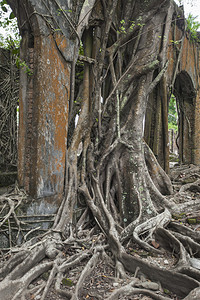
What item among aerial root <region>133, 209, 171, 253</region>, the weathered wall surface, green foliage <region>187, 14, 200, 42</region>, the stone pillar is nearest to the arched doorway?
green foliage <region>187, 14, 200, 42</region>

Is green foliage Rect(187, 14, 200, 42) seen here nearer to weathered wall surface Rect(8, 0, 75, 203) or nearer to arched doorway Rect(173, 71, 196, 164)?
arched doorway Rect(173, 71, 196, 164)

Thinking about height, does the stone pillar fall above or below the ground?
above

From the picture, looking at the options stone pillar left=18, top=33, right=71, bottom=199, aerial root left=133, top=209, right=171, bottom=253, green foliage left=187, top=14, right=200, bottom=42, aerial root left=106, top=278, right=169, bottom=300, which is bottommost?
aerial root left=106, top=278, right=169, bottom=300

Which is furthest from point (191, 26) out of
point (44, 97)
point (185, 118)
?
point (44, 97)

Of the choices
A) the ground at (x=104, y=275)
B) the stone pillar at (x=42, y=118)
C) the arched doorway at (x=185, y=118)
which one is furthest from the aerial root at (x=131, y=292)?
the arched doorway at (x=185, y=118)

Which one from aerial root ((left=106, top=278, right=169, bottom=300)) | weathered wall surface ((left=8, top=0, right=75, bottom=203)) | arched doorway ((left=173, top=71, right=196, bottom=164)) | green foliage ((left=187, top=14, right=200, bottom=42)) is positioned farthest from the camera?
arched doorway ((left=173, top=71, right=196, bottom=164))

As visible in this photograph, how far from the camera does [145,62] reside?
13.6 feet

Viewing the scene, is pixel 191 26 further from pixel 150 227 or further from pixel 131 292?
pixel 131 292

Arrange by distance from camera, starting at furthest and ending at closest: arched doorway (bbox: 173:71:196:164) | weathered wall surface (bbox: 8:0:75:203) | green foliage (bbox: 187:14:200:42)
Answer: arched doorway (bbox: 173:71:196:164)
green foliage (bbox: 187:14:200:42)
weathered wall surface (bbox: 8:0:75:203)

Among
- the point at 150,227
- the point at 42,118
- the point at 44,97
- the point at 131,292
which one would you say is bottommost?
the point at 131,292

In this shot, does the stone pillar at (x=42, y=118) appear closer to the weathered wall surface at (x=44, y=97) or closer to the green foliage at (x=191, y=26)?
the weathered wall surface at (x=44, y=97)

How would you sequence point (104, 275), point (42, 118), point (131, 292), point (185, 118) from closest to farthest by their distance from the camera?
point (131, 292), point (104, 275), point (42, 118), point (185, 118)

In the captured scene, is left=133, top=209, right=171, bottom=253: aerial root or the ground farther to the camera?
left=133, top=209, right=171, bottom=253: aerial root

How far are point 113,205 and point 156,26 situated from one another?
3258 mm
